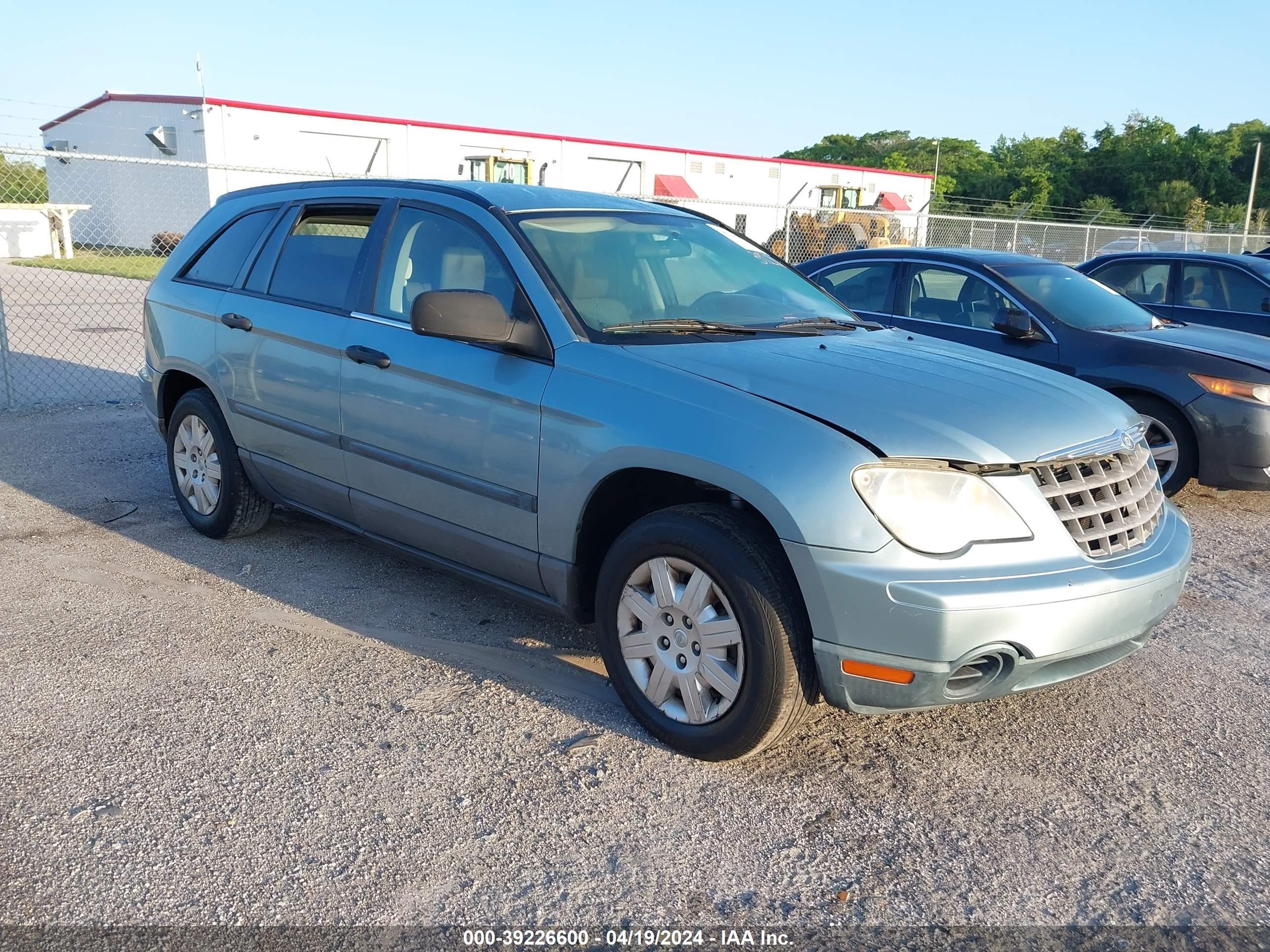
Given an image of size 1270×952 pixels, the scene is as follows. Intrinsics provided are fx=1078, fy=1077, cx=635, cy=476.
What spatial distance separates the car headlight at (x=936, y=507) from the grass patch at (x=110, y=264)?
15078 millimetres

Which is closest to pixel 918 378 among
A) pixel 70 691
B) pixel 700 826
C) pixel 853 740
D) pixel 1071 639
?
pixel 1071 639

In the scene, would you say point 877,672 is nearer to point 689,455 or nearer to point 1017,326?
point 689,455

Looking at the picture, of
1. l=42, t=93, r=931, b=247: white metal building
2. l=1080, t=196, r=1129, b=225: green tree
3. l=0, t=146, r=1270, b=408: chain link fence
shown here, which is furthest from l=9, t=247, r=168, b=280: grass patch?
l=1080, t=196, r=1129, b=225: green tree

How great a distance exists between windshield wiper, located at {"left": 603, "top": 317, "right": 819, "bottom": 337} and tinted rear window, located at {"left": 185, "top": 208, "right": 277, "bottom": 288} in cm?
233

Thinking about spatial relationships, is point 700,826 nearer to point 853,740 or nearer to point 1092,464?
point 853,740

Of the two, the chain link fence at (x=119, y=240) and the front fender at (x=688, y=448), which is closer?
the front fender at (x=688, y=448)

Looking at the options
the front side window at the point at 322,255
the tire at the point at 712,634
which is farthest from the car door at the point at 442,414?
the tire at the point at 712,634

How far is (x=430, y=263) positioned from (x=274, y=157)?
102ft

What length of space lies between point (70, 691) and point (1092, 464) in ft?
11.5

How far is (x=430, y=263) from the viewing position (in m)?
4.32

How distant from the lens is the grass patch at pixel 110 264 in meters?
19.6

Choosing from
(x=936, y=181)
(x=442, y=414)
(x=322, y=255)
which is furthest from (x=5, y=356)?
(x=936, y=181)

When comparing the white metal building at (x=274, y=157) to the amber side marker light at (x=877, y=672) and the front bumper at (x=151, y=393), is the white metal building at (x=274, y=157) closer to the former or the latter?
the front bumper at (x=151, y=393)

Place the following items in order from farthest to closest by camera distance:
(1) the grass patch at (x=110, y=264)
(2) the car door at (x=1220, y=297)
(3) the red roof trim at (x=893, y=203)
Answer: (3) the red roof trim at (x=893, y=203) → (1) the grass patch at (x=110, y=264) → (2) the car door at (x=1220, y=297)
